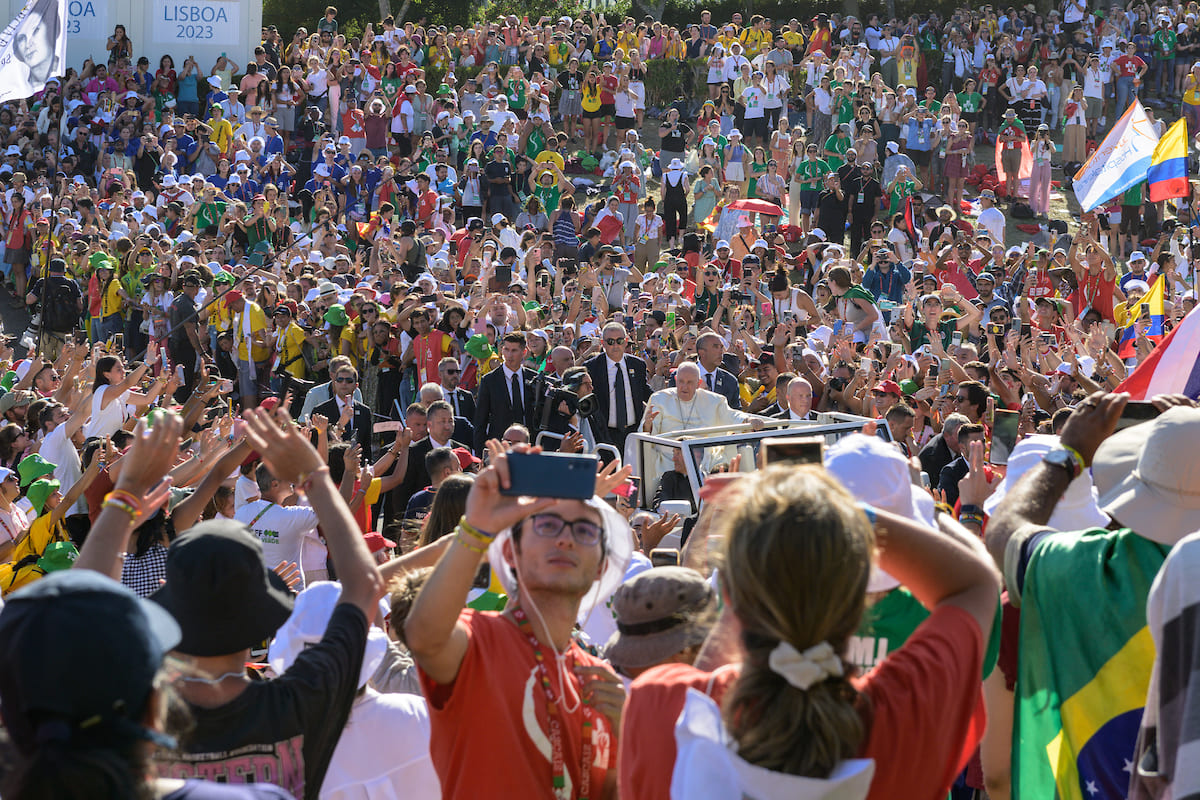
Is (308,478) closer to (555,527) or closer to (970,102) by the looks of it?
(555,527)

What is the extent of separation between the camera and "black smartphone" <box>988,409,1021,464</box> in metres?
6.61

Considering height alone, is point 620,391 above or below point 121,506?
below

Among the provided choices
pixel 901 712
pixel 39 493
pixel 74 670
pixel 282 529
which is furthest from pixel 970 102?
pixel 74 670

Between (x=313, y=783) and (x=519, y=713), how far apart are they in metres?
0.44

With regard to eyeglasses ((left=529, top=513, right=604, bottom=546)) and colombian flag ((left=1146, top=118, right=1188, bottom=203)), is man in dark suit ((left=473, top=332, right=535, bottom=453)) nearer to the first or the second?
colombian flag ((left=1146, top=118, right=1188, bottom=203))

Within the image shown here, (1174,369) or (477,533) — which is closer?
(477,533)

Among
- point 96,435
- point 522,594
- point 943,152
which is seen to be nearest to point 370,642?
point 522,594

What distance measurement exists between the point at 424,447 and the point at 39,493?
116 inches

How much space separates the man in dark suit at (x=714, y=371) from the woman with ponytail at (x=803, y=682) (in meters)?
9.40

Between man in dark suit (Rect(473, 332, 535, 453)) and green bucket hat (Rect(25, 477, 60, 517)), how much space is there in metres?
4.69

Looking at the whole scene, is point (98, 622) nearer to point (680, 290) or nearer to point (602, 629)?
point (602, 629)

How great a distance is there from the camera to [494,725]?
9.71ft

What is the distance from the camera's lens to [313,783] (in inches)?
111

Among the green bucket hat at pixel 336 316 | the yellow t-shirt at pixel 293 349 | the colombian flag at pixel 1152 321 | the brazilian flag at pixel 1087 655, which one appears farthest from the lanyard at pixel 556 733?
the yellow t-shirt at pixel 293 349
